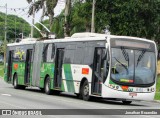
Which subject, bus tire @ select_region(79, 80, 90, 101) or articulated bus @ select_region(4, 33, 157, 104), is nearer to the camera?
articulated bus @ select_region(4, 33, 157, 104)

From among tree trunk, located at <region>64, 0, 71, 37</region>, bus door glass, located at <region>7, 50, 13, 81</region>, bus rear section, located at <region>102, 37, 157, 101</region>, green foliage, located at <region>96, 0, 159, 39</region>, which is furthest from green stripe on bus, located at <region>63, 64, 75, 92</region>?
green foliage, located at <region>96, 0, 159, 39</region>

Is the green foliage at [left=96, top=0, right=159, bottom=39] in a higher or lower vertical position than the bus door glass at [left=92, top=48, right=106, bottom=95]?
higher

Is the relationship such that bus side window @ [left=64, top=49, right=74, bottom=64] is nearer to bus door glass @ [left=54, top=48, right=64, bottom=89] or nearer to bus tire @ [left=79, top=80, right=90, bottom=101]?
bus door glass @ [left=54, top=48, right=64, bottom=89]

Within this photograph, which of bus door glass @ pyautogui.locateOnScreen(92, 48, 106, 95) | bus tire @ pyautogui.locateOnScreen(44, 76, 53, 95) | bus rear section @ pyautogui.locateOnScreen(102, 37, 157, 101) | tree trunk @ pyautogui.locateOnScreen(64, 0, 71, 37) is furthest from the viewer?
tree trunk @ pyautogui.locateOnScreen(64, 0, 71, 37)

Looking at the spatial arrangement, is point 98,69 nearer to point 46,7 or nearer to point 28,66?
point 28,66

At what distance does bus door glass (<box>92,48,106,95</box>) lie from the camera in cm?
2577

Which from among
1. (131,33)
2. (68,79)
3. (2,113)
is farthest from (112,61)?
(131,33)

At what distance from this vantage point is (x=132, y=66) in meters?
25.6

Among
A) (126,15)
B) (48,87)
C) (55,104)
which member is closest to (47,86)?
(48,87)

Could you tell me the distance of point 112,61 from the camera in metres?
25.3

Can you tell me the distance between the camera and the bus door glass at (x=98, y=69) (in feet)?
84.5

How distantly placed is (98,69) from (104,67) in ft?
2.17

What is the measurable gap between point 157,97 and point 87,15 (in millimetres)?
23593

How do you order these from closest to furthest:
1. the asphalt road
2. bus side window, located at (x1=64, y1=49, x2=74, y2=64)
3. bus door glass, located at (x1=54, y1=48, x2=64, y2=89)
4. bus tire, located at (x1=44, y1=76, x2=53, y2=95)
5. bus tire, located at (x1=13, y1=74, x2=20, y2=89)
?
the asphalt road → bus side window, located at (x1=64, y1=49, x2=74, y2=64) → bus door glass, located at (x1=54, y1=48, x2=64, y2=89) → bus tire, located at (x1=44, y1=76, x2=53, y2=95) → bus tire, located at (x1=13, y1=74, x2=20, y2=89)
